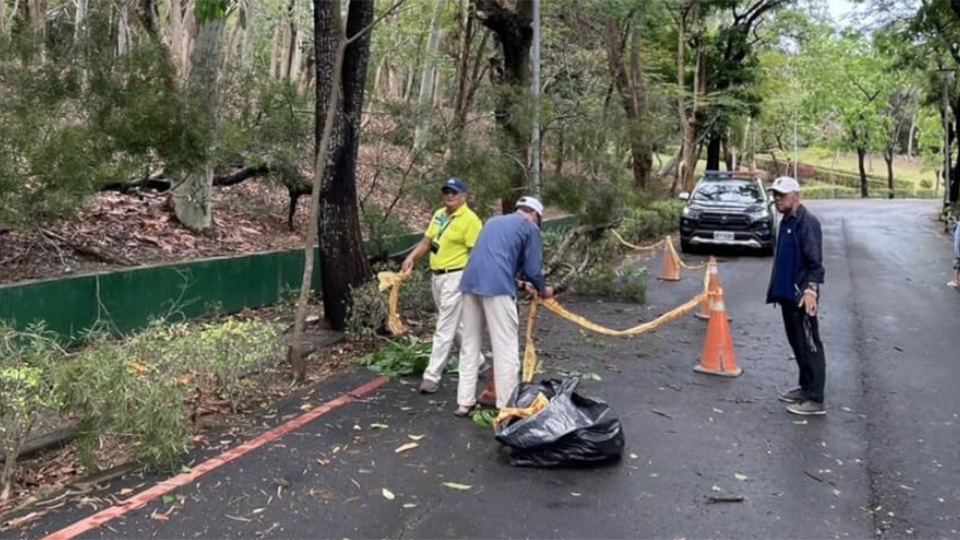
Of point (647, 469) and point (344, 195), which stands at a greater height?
point (344, 195)

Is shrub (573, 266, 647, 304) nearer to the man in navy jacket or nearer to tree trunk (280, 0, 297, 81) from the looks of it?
the man in navy jacket

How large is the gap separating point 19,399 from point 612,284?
8.41 m

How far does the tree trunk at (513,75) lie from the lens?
36.2 feet

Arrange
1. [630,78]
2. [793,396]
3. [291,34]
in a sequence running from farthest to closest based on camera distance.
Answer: [291,34]
[630,78]
[793,396]

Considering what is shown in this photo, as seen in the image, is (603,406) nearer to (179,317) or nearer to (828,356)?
(828,356)

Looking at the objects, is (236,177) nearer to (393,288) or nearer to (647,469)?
(393,288)

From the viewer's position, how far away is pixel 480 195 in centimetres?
1012

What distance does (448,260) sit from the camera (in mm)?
6422

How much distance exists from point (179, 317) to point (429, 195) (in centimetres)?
323

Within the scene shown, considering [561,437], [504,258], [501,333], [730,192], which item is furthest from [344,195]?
[730,192]

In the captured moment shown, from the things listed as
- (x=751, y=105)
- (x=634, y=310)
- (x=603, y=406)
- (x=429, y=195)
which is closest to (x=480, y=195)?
(x=429, y=195)

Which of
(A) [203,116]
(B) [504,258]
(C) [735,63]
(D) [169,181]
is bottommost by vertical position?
(B) [504,258]

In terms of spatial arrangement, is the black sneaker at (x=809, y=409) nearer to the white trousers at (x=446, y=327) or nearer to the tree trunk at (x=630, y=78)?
the white trousers at (x=446, y=327)

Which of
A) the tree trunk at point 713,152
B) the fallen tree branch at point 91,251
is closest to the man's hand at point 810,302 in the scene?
the fallen tree branch at point 91,251
